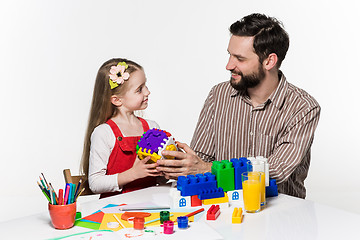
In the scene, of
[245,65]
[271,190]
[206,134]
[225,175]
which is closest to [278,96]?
[245,65]

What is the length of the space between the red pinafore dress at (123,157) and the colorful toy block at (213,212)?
733 millimetres

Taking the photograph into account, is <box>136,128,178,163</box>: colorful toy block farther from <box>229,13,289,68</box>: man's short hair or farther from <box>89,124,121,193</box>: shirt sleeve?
<box>229,13,289,68</box>: man's short hair

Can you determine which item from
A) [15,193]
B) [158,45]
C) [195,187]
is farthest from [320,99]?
[195,187]

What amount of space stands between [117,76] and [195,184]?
91 cm

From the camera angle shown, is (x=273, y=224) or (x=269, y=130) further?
(x=269, y=130)

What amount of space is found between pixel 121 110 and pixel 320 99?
3.06 m

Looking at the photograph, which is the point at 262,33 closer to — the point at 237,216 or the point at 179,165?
the point at 179,165

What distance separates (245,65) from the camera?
2.88 m

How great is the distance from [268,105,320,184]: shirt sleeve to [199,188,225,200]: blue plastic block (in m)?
0.48

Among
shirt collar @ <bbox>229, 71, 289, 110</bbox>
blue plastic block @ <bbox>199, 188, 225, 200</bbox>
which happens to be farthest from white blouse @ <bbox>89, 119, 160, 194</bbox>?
shirt collar @ <bbox>229, 71, 289, 110</bbox>

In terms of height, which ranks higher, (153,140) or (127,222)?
(153,140)

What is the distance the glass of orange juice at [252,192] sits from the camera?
2.00 metres

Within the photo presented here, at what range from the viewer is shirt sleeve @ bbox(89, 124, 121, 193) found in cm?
254

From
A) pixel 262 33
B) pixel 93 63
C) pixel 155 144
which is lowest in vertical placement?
pixel 155 144
